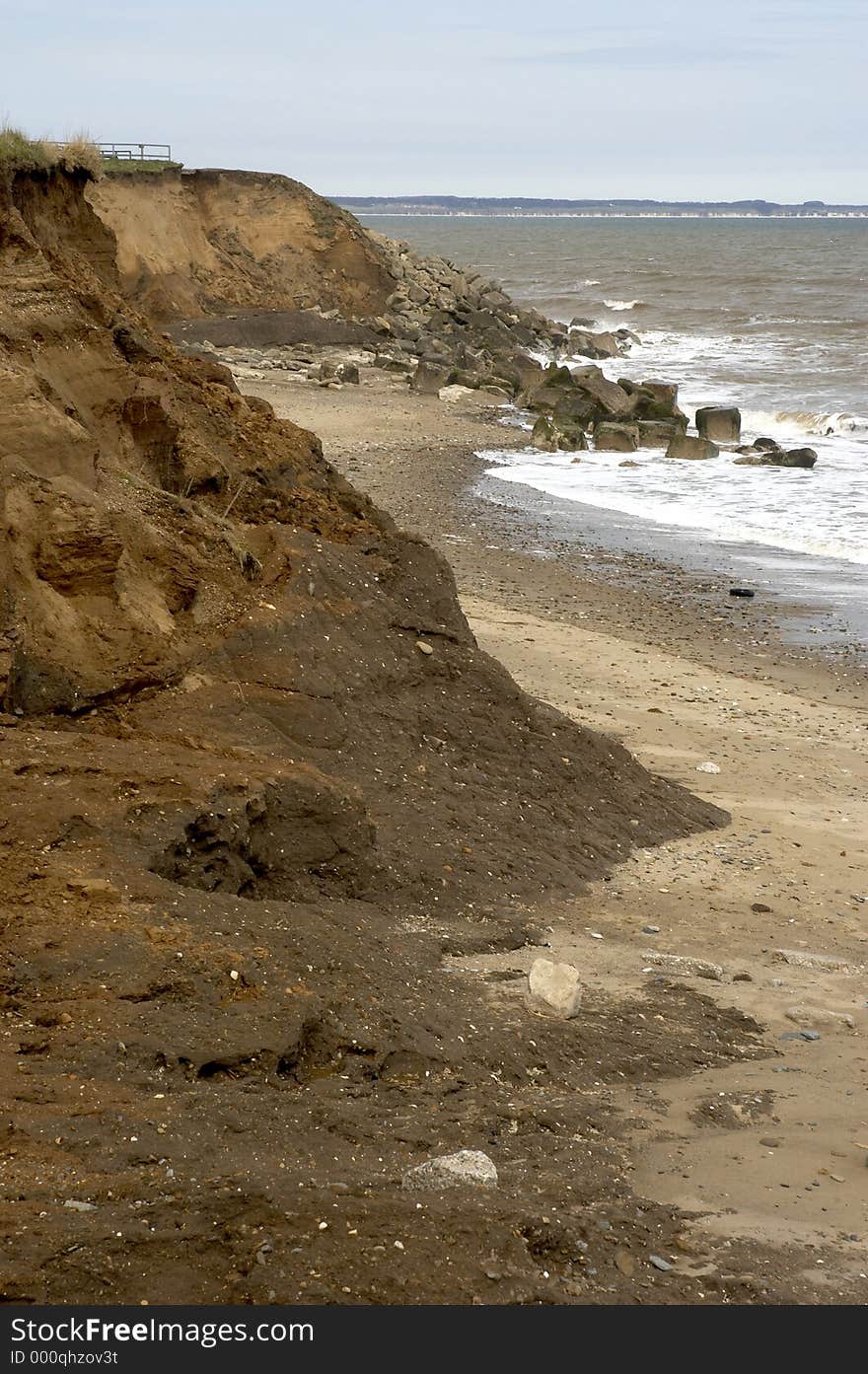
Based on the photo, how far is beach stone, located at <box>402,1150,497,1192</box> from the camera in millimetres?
4469

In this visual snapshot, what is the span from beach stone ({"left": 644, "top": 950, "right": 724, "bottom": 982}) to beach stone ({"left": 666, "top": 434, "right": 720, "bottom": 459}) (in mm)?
19843

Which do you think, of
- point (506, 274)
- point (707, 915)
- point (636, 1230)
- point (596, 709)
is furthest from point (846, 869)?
point (506, 274)

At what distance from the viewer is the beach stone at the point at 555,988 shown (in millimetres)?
6105

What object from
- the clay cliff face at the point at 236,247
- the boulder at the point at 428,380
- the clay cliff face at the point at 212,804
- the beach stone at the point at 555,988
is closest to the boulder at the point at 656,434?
the boulder at the point at 428,380

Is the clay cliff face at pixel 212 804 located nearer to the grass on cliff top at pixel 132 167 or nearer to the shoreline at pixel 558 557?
the shoreline at pixel 558 557

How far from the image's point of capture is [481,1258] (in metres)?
4.16

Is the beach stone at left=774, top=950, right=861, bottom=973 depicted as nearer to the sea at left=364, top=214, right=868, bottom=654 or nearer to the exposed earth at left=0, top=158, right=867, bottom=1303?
the exposed earth at left=0, top=158, right=867, bottom=1303

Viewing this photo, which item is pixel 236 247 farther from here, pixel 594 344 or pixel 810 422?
pixel 810 422

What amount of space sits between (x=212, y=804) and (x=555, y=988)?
65.3 inches

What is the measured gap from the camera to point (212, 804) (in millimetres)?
6082

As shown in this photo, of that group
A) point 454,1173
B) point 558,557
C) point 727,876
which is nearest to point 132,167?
point 558,557

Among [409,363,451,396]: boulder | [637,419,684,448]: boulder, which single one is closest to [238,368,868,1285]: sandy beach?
[637,419,684,448]: boulder

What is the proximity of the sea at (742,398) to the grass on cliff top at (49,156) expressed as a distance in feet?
28.0

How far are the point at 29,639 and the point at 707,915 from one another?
3.82 m
